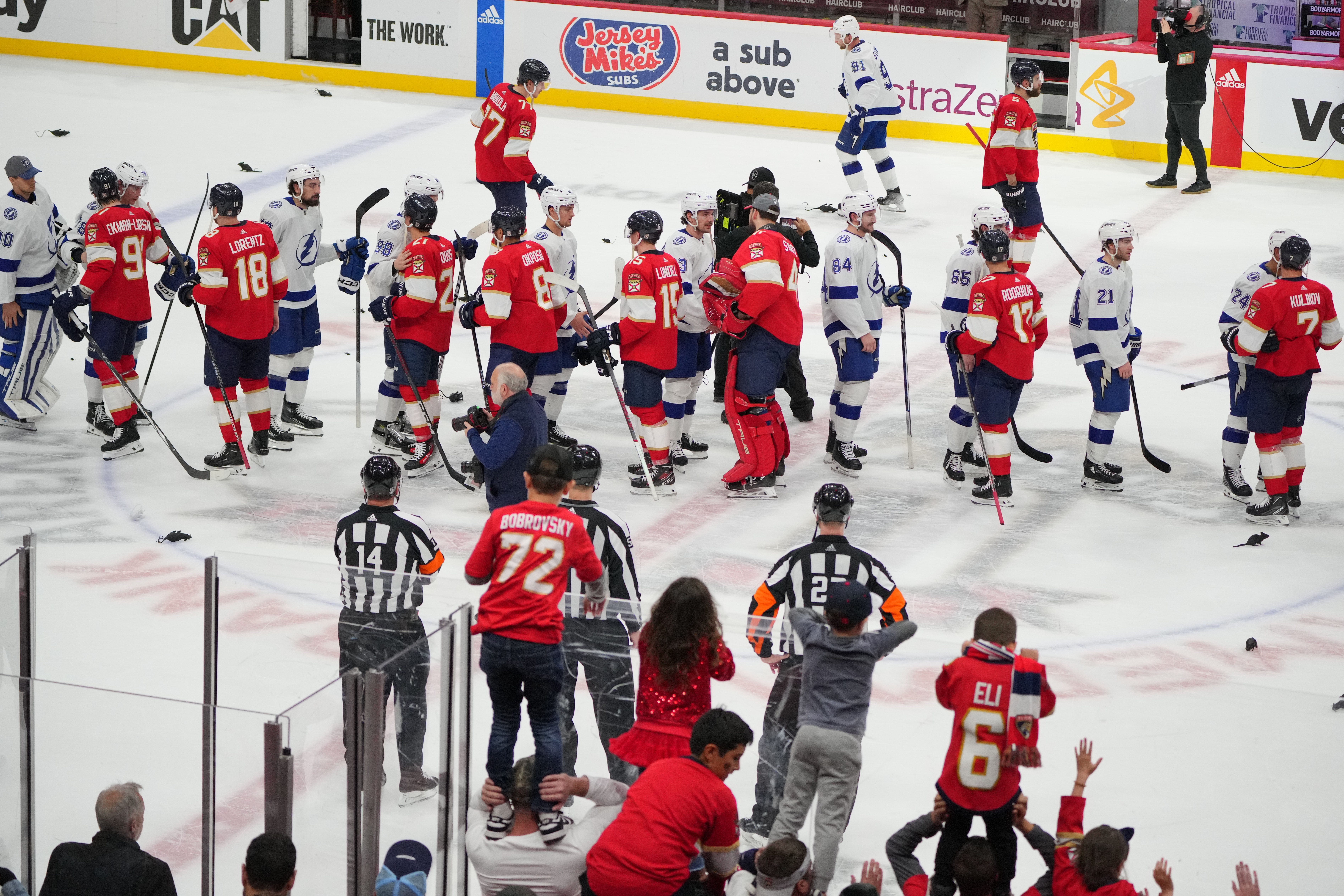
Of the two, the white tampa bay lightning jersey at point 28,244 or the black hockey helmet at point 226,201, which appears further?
the white tampa bay lightning jersey at point 28,244

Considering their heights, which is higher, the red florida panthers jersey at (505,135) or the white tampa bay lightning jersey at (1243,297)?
the red florida panthers jersey at (505,135)

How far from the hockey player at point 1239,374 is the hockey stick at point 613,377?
282cm

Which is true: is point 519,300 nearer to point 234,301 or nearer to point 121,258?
point 234,301

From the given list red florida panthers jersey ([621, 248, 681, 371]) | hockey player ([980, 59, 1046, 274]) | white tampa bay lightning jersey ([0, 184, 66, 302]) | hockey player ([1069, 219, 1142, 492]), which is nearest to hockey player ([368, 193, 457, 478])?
red florida panthers jersey ([621, 248, 681, 371])

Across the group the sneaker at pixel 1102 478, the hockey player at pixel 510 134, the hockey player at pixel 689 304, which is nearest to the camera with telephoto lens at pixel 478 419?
the hockey player at pixel 689 304

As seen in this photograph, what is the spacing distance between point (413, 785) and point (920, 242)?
31.2 feet

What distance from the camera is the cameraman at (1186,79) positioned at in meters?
14.4

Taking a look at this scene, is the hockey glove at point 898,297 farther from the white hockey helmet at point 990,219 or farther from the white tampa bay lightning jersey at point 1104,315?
the white tampa bay lightning jersey at point 1104,315

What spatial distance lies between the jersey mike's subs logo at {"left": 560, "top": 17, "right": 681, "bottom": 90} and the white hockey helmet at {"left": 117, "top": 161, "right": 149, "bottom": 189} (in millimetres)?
9334

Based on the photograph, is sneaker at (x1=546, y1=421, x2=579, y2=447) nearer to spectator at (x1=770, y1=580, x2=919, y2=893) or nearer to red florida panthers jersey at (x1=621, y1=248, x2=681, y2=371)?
red florida panthers jersey at (x1=621, y1=248, x2=681, y2=371)

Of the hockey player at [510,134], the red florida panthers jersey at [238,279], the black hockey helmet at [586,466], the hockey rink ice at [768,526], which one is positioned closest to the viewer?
the hockey rink ice at [768,526]

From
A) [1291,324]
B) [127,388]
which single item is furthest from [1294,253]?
[127,388]

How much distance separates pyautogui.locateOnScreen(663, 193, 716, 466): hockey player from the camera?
8422 millimetres

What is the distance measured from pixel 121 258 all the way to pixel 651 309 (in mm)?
2586
